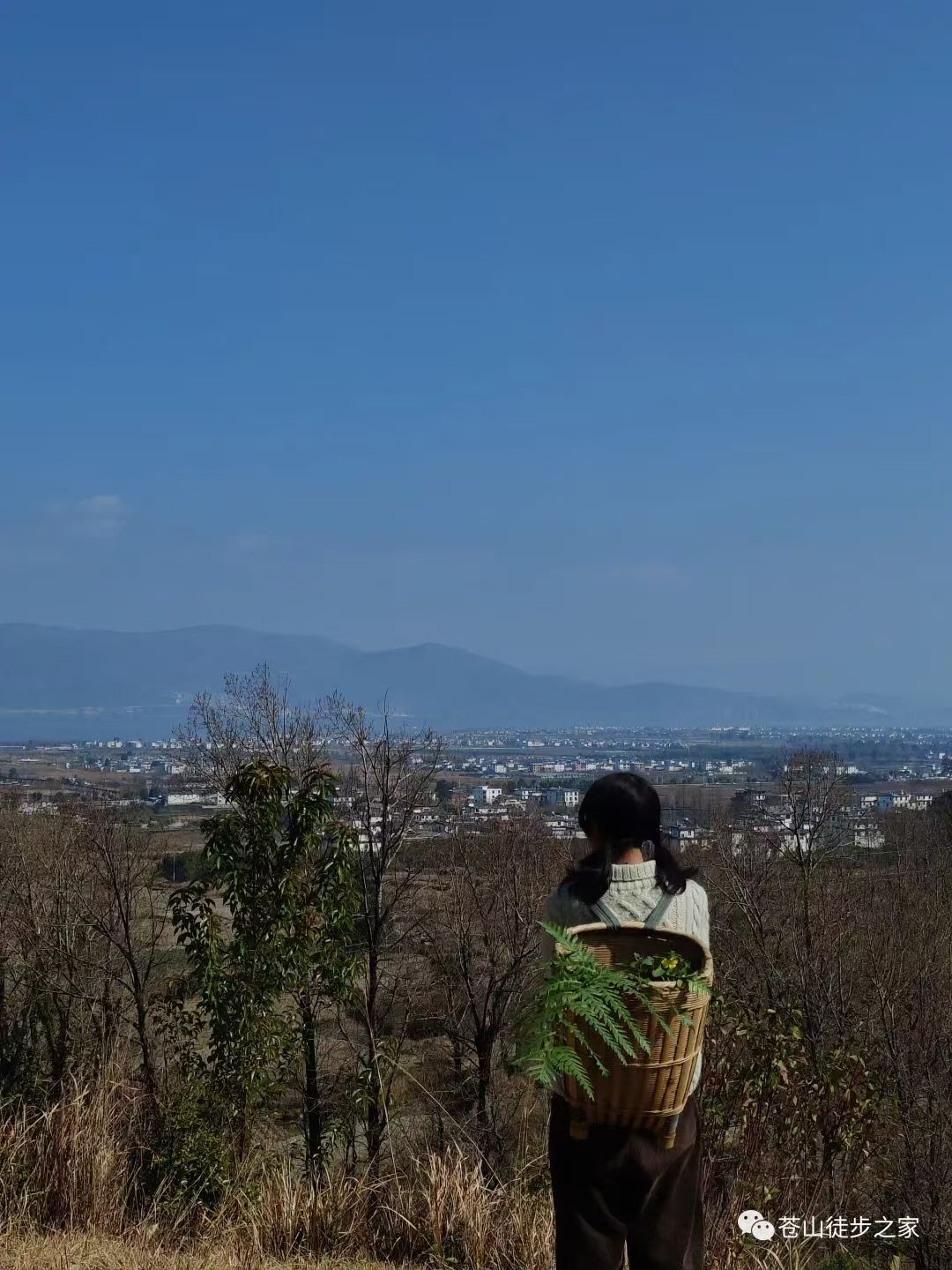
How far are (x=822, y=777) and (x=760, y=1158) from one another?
991 inches

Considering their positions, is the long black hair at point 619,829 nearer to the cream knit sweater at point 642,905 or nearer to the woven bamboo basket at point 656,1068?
the cream knit sweater at point 642,905

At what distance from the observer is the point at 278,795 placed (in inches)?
365

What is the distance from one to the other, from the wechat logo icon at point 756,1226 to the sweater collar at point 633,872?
9.35 ft

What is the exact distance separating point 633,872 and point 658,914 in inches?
5.2

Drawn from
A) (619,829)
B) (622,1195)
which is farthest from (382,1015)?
(619,829)

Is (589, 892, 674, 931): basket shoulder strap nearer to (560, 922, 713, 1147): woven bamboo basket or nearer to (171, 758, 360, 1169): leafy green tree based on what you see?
(560, 922, 713, 1147): woven bamboo basket

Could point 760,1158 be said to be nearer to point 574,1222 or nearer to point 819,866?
point 574,1222

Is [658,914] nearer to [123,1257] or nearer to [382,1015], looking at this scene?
[123,1257]

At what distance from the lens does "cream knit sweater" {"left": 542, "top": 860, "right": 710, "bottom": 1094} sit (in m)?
3.45

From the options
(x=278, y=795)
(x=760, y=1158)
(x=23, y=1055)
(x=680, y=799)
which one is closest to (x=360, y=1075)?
(x=278, y=795)

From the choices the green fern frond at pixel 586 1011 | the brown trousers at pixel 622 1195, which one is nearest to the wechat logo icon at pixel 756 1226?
the brown trousers at pixel 622 1195

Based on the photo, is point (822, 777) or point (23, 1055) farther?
point (822, 777)

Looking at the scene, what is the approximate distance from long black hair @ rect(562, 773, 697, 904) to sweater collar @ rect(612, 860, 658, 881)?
2 centimetres

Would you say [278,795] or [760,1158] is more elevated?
[278,795]
